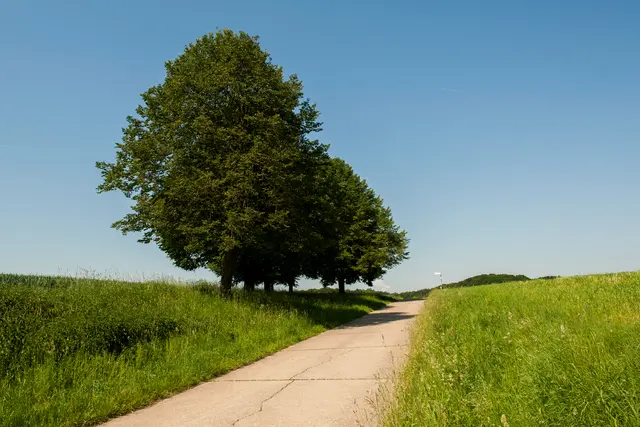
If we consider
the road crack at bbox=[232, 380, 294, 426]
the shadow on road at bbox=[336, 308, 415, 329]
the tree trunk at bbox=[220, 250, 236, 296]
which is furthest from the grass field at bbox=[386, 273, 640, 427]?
the tree trunk at bbox=[220, 250, 236, 296]

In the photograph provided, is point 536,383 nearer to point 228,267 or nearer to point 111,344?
point 111,344

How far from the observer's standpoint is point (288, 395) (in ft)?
21.0

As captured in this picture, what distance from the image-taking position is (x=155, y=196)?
59.1ft

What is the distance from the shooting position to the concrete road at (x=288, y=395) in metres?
5.31

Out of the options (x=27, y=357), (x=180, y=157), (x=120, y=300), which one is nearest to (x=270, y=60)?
(x=180, y=157)

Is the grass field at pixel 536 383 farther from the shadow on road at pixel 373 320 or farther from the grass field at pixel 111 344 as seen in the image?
the shadow on road at pixel 373 320

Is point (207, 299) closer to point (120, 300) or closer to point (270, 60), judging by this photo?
point (120, 300)

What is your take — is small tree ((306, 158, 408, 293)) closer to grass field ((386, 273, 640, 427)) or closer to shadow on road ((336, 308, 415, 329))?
shadow on road ((336, 308, 415, 329))

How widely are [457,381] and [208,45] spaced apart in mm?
18454

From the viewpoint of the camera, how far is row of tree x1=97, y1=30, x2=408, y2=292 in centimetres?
1617

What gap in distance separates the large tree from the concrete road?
24.9ft

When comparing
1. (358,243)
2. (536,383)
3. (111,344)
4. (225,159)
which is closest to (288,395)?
(536,383)

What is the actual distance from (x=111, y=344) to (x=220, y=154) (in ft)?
31.9

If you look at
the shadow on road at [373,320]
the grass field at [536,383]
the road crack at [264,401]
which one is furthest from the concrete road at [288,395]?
Answer: the shadow on road at [373,320]
